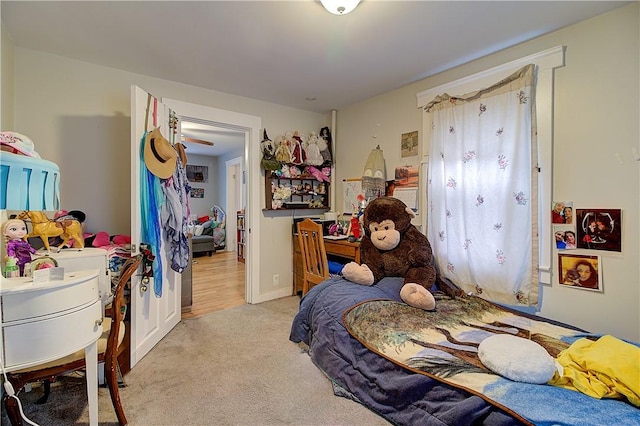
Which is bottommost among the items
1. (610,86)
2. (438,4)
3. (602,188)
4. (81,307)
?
(81,307)

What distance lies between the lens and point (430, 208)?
2732 mm

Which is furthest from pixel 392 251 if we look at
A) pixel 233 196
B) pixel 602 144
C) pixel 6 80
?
pixel 233 196

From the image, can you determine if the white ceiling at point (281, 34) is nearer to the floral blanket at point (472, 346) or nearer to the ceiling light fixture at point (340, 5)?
the ceiling light fixture at point (340, 5)

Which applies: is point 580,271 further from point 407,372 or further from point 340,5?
point 340,5

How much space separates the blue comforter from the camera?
1221mm

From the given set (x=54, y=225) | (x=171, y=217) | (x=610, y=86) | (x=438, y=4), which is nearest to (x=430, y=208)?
(x=610, y=86)

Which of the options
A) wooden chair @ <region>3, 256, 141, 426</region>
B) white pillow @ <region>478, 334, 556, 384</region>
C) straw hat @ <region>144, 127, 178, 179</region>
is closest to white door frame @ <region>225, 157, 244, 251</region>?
straw hat @ <region>144, 127, 178, 179</region>

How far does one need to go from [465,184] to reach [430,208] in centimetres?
39

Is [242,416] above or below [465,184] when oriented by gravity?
below

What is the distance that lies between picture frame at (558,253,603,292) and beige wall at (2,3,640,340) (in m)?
0.04

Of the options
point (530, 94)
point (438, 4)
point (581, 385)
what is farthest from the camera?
point (530, 94)

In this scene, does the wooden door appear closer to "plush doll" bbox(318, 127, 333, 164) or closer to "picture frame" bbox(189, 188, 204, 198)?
"plush doll" bbox(318, 127, 333, 164)

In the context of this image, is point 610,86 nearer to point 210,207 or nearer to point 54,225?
point 54,225

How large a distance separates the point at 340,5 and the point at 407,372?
2015 mm
